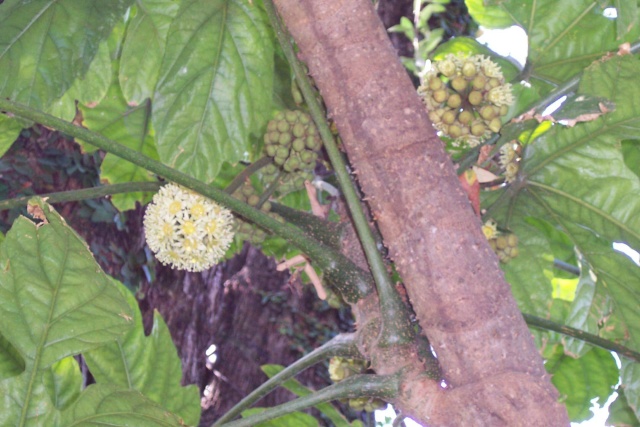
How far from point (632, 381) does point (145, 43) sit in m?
0.80

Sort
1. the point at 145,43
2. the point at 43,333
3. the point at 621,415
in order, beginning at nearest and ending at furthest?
the point at 43,333, the point at 145,43, the point at 621,415

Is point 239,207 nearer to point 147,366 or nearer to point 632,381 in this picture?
point 147,366

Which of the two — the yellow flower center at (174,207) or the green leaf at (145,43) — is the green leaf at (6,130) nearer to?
the green leaf at (145,43)

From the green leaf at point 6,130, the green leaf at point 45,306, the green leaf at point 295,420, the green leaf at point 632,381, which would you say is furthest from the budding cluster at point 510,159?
the green leaf at point 6,130

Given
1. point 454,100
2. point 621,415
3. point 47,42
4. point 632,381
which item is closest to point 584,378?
point 621,415

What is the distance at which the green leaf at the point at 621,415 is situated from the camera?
1.16 metres

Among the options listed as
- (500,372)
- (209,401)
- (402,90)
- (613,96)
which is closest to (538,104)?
(613,96)

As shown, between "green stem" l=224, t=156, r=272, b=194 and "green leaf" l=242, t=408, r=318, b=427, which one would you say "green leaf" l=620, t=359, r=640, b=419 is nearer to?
"green leaf" l=242, t=408, r=318, b=427

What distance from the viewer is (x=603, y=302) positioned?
3.15ft

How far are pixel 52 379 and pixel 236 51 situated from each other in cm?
45

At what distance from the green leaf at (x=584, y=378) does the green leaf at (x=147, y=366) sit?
2.03 ft

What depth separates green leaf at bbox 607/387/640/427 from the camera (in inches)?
45.6

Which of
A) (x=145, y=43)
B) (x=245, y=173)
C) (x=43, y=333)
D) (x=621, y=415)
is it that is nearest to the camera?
(x=43, y=333)

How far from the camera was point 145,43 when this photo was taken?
104cm
